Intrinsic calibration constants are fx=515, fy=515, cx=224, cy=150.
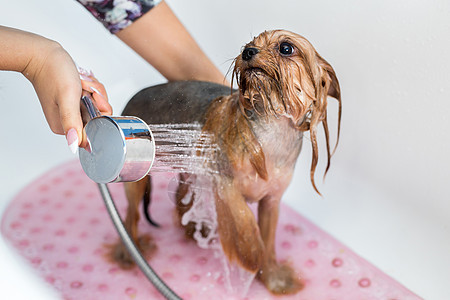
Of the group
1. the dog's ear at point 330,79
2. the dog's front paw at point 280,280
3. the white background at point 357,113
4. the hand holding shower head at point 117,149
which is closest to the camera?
the hand holding shower head at point 117,149

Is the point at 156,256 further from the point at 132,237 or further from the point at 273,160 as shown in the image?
the point at 273,160

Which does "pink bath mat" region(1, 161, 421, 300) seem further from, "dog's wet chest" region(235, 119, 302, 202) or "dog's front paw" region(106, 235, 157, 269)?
"dog's wet chest" region(235, 119, 302, 202)

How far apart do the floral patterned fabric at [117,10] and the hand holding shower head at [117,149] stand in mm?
290

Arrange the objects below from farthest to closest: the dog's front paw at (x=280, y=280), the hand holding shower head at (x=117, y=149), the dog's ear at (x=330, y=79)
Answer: the dog's front paw at (x=280, y=280)
the dog's ear at (x=330, y=79)
the hand holding shower head at (x=117, y=149)

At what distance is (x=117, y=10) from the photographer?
85 centimetres

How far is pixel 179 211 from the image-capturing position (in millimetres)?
855

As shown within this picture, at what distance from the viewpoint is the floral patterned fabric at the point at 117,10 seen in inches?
32.0

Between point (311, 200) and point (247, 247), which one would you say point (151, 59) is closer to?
point (247, 247)

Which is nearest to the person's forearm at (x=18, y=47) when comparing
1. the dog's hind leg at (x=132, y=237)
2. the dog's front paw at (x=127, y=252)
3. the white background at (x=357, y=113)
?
the white background at (x=357, y=113)

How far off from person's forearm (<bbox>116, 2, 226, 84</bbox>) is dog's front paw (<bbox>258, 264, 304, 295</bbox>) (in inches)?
14.6

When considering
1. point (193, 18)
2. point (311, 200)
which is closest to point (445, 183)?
point (311, 200)

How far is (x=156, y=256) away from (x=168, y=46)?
39 centimetres

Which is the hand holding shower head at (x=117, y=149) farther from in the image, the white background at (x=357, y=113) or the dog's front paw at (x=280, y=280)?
the dog's front paw at (x=280, y=280)

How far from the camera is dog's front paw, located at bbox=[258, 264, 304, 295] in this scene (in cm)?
93
